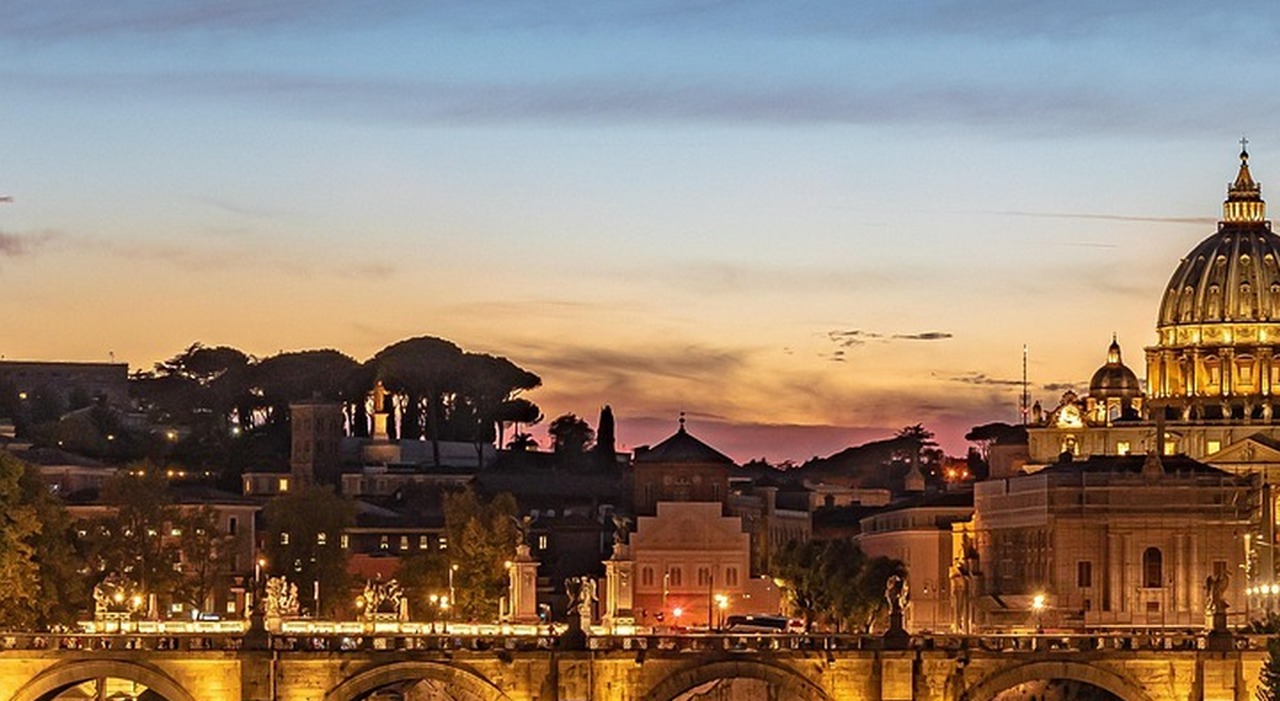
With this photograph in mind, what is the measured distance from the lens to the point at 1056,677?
330 ft

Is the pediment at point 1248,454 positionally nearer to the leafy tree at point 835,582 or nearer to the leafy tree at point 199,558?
the leafy tree at point 835,582

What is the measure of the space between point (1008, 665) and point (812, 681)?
497cm

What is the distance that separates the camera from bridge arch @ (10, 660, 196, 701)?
98.6 metres

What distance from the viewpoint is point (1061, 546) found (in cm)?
16712

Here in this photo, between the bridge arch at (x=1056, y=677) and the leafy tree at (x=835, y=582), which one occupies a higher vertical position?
the leafy tree at (x=835, y=582)

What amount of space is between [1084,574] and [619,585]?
20447mm

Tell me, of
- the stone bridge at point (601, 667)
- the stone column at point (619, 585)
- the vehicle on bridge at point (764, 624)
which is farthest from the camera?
the stone column at point (619, 585)

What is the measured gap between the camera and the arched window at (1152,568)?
166 metres

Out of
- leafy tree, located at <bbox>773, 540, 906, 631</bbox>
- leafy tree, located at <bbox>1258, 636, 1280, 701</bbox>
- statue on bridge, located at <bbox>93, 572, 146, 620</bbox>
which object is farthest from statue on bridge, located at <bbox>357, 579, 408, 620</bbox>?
leafy tree, located at <bbox>1258, 636, 1280, 701</bbox>

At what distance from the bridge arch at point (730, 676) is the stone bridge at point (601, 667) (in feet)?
0.08

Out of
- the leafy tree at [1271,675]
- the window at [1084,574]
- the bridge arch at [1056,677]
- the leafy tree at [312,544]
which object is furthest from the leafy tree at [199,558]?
the leafy tree at [1271,675]

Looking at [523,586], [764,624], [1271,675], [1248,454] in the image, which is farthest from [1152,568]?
[1271,675]

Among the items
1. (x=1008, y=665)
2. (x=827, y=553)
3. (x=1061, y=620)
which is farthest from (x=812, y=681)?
(x=827, y=553)

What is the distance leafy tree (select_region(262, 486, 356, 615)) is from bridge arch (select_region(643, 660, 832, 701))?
60.4 m
